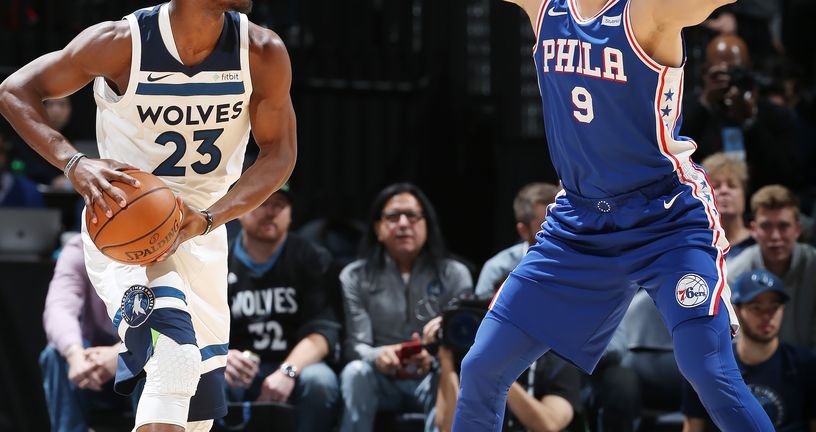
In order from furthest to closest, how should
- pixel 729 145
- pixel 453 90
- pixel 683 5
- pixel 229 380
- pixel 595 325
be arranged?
pixel 453 90, pixel 729 145, pixel 229 380, pixel 595 325, pixel 683 5

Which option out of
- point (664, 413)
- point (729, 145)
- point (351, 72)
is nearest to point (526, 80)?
point (351, 72)

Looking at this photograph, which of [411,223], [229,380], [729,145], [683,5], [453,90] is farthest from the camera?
[453,90]

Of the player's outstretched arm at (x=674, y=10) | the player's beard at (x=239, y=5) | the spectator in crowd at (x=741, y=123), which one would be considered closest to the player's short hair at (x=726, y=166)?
the spectator in crowd at (x=741, y=123)

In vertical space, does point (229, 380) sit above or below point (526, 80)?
below

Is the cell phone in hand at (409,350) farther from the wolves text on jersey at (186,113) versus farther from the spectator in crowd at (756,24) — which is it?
the spectator in crowd at (756,24)

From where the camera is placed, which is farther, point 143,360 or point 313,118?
point 313,118

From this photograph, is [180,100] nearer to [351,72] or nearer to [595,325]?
[595,325]

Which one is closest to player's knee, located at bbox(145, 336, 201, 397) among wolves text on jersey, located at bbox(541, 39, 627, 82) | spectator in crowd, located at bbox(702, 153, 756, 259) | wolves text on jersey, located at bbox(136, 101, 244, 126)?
wolves text on jersey, located at bbox(136, 101, 244, 126)

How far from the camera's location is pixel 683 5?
3654 mm

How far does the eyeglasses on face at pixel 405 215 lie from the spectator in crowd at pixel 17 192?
2355 millimetres

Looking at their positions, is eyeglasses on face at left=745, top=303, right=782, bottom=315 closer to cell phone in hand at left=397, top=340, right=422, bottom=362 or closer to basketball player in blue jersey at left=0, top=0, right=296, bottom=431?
cell phone in hand at left=397, top=340, right=422, bottom=362

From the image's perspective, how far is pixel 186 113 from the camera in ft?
13.1

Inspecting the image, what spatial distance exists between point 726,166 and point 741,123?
2.54 feet

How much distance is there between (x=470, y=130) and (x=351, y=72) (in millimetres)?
921
